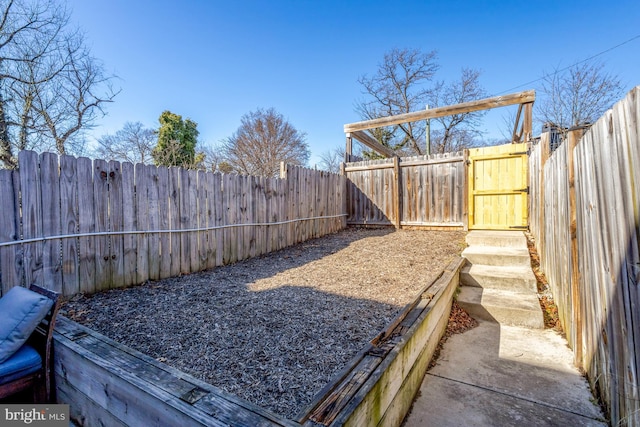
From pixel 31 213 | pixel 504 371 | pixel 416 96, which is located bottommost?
pixel 504 371

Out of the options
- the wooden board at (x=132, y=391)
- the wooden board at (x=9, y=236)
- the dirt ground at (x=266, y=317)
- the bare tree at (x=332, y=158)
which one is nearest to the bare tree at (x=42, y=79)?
the wooden board at (x=9, y=236)

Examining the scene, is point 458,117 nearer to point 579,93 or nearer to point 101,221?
point 579,93

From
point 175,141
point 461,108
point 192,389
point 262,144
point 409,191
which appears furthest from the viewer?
point 262,144

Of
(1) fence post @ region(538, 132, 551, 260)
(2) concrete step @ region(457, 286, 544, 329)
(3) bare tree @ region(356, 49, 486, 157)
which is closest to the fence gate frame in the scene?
(1) fence post @ region(538, 132, 551, 260)

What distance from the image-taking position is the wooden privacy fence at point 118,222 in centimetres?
248

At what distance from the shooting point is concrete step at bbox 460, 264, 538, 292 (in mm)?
3470

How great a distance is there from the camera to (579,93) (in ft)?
31.8

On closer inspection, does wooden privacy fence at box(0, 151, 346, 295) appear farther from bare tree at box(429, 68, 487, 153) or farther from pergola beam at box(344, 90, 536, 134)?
bare tree at box(429, 68, 487, 153)

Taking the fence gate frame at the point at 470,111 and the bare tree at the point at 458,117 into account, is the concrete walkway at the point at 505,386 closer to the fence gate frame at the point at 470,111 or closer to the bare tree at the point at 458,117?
the fence gate frame at the point at 470,111

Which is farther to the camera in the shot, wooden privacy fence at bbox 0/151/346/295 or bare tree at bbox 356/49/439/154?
bare tree at bbox 356/49/439/154

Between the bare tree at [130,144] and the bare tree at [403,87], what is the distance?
11.3m

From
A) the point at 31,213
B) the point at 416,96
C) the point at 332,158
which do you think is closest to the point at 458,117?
the point at 416,96

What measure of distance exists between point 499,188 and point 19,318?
6.73 meters

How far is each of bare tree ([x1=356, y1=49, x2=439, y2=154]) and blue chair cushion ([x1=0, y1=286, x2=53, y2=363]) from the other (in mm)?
15863
